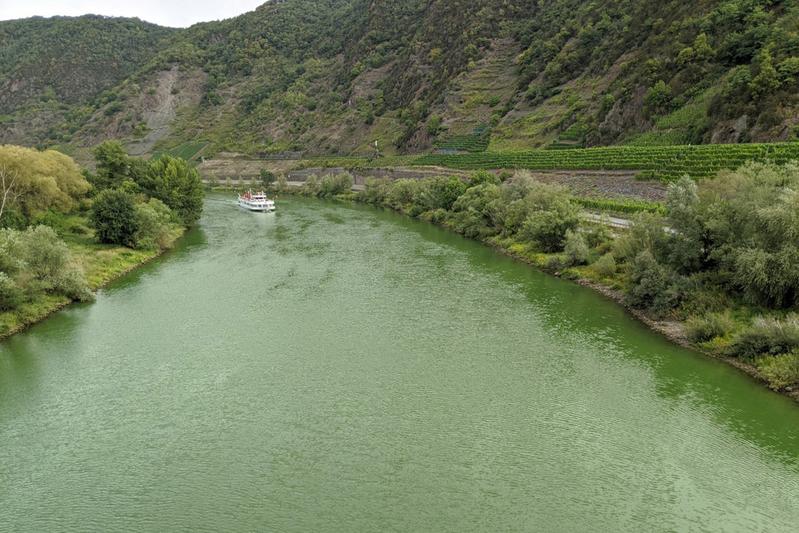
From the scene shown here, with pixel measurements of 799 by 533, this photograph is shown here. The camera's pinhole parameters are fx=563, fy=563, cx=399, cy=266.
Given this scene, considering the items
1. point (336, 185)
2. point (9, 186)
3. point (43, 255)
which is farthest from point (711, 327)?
point (336, 185)

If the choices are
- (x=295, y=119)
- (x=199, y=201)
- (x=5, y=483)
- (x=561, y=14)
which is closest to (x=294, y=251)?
(x=199, y=201)

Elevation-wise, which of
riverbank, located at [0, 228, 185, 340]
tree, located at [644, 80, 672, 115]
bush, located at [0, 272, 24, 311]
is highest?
tree, located at [644, 80, 672, 115]

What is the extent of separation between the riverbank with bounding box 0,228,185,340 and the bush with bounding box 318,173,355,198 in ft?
158

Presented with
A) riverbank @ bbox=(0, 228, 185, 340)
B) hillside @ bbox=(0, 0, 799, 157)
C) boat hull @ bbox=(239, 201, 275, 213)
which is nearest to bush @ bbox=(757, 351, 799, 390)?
hillside @ bbox=(0, 0, 799, 157)

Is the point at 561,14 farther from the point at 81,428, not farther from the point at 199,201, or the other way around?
the point at 81,428

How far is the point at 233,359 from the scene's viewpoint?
96.0 feet

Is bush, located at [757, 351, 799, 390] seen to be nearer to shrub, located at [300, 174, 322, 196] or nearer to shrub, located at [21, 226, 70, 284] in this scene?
shrub, located at [21, 226, 70, 284]

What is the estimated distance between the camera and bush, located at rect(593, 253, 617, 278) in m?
39.4

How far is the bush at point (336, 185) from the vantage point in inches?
4232

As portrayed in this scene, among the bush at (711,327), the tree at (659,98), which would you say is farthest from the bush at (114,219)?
the tree at (659,98)

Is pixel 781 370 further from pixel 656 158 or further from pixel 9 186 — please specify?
pixel 9 186

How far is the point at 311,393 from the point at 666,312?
2033 centimetres

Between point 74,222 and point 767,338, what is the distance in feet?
193

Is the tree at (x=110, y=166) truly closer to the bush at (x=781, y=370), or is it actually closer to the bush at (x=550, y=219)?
the bush at (x=550, y=219)
